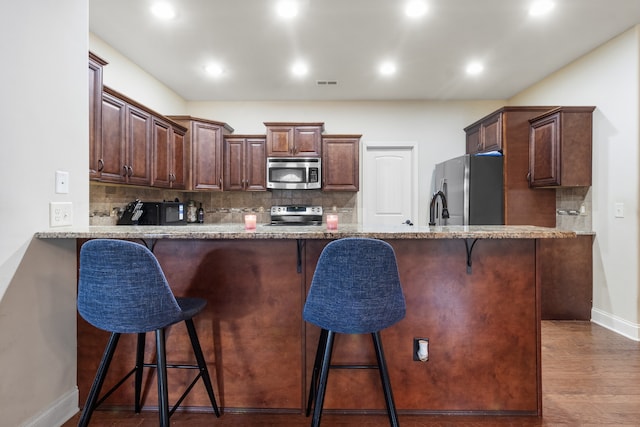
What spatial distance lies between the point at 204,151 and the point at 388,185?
248cm

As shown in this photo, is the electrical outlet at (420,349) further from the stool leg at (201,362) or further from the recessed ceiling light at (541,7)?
the recessed ceiling light at (541,7)

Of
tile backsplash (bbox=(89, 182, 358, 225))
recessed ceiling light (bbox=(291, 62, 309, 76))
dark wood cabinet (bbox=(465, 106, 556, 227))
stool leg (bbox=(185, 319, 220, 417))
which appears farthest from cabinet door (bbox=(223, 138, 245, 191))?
dark wood cabinet (bbox=(465, 106, 556, 227))

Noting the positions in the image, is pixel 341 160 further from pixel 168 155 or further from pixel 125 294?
pixel 125 294

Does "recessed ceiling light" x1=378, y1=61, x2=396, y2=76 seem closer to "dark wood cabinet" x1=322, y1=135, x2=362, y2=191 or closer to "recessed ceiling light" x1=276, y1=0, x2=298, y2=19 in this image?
"dark wood cabinet" x1=322, y1=135, x2=362, y2=191

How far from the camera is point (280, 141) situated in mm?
4035

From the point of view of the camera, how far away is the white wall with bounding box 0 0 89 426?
1357 millimetres

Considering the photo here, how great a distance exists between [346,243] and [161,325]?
0.82m

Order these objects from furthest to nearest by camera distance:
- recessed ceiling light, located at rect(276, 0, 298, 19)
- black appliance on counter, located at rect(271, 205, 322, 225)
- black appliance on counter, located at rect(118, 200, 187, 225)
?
black appliance on counter, located at rect(271, 205, 322, 225), black appliance on counter, located at rect(118, 200, 187, 225), recessed ceiling light, located at rect(276, 0, 298, 19)

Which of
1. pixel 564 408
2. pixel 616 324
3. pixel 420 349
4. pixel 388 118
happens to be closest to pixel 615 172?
pixel 616 324

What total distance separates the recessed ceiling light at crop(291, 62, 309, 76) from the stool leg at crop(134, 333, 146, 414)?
2.79 metres

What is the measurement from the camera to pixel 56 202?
1.58m

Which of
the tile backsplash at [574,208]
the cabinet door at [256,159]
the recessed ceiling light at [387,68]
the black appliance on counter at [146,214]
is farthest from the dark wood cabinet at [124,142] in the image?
the tile backsplash at [574,208]

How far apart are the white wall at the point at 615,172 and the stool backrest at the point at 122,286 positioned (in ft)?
11.8

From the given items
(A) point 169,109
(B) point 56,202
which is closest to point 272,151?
(A) point 169,109
